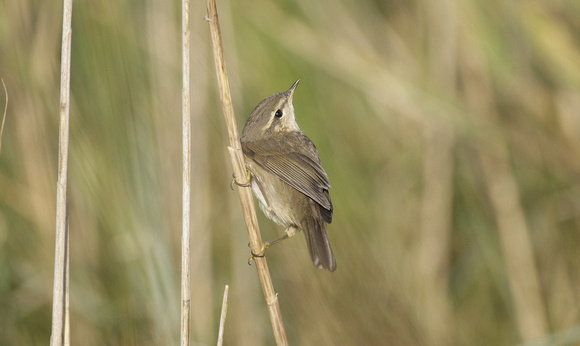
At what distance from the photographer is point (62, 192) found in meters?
2.21

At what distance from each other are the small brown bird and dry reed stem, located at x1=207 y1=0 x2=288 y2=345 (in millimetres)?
387

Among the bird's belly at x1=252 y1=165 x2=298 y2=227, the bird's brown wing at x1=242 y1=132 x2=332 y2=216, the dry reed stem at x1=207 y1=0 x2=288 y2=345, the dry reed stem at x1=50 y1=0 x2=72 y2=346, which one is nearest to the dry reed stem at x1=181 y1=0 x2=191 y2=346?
the dry reed stem at x1=207 y1=0 x2=288 y2=345

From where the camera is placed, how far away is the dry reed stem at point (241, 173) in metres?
2.29

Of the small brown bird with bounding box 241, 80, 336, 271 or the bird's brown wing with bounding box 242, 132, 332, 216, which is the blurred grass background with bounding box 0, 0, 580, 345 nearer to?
the small brown bird with bounding box 241, 80, 336, 271

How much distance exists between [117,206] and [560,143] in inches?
101

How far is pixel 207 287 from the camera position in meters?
3.67

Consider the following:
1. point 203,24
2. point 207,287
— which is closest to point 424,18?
point 203,24

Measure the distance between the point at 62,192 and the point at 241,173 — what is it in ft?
2.14

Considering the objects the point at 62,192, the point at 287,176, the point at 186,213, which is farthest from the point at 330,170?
the point at 62,192

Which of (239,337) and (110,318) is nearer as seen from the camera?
(110,318)

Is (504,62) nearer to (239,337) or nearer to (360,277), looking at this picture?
(360,277)

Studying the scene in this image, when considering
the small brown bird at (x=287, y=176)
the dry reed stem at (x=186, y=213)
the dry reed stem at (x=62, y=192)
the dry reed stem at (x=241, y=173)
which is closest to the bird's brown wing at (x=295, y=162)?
the small brown bird at (x=287, y=176)

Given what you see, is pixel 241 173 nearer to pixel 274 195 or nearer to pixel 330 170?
pixel 274 195

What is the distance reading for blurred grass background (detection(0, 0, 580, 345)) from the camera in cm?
307
